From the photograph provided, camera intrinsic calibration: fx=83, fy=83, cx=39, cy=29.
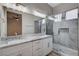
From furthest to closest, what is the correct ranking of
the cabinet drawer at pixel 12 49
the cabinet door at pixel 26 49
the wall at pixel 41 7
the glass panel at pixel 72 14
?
the glass panel at pixel 72 14, the wall at pixel 41 7, the cabinet door at pixel 26 49, the cabinet drawer at pixel 12 49

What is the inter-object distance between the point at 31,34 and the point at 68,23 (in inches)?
35.4

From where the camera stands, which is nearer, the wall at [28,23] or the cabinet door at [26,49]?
the cabinet door at [26,49]

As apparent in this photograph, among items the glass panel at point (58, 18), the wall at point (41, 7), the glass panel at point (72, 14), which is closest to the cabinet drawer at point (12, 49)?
the wall at point (41, 7)

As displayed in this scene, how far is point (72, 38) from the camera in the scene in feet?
6.20

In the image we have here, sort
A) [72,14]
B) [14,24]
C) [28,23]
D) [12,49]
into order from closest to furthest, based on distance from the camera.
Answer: [12,49] < [14,24] < [28,23] < [72,14]

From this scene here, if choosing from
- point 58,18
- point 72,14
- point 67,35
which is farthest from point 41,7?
point 67,35

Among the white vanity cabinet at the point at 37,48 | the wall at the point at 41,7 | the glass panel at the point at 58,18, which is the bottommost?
the white vanity cabinet at the point at 37,48

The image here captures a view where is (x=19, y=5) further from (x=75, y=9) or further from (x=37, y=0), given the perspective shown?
(x=75, y=9)

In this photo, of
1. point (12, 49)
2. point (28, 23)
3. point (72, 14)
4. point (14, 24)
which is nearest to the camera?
point (12, 49)

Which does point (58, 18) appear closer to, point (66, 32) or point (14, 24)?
point (66, 32)

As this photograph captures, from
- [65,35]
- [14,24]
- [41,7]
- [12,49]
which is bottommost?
[12,49]

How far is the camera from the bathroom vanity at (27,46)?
120 centimetres

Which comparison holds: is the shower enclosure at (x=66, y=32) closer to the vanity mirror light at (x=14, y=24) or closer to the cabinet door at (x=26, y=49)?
the cabinet door at (x=26, y=49)

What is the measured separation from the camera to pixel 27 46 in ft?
4.96
